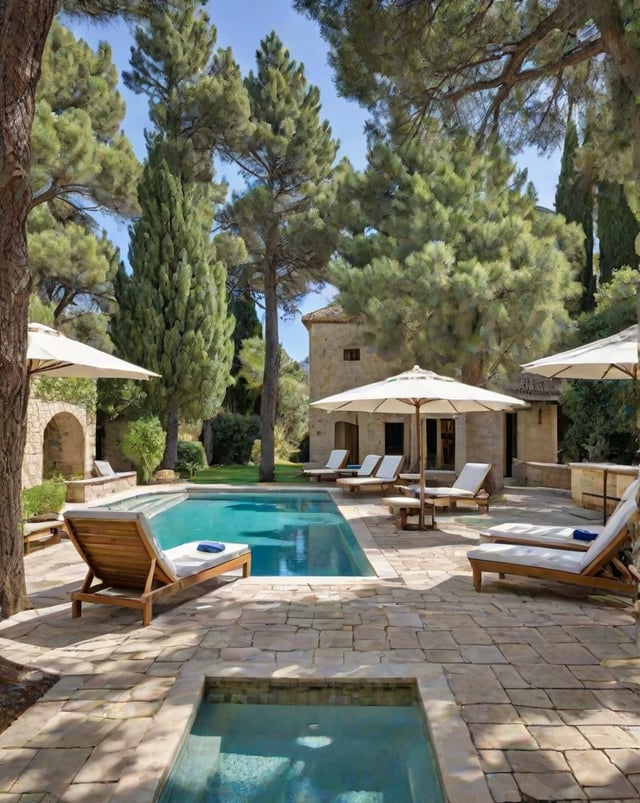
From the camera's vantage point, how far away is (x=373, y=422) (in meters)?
22.6

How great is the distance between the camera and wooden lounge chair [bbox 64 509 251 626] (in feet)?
16.2

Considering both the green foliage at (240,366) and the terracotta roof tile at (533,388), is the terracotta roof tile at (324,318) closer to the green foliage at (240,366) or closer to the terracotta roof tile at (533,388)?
the green foliage at (240,366)

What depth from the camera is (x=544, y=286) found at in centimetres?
1438

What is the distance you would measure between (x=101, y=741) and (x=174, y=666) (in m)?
1.00

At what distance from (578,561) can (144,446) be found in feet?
50.4

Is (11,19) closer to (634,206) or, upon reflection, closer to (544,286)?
(634,206)

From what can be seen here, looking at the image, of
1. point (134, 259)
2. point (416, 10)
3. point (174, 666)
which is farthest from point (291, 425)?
point (174, 666)

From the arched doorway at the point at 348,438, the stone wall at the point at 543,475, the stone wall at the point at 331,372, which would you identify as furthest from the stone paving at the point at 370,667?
the arched doorway at the point at 348,438

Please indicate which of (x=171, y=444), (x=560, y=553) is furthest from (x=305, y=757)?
(x=171, y=444)

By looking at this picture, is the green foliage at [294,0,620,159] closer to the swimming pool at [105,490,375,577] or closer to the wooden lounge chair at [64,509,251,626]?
the swimming pool at [105,490,375,577]

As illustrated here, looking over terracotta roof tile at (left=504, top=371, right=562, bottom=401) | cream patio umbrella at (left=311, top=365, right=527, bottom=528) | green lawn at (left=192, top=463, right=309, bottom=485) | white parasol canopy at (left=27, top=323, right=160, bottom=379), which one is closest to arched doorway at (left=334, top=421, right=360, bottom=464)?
green lawn at (left=192, top=463, right=309, bottom=485)

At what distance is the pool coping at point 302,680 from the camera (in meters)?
2.65

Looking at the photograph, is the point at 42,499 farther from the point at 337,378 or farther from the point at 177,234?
the point at 337,378

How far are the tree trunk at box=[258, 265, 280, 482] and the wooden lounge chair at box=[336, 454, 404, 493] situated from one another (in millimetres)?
4393
